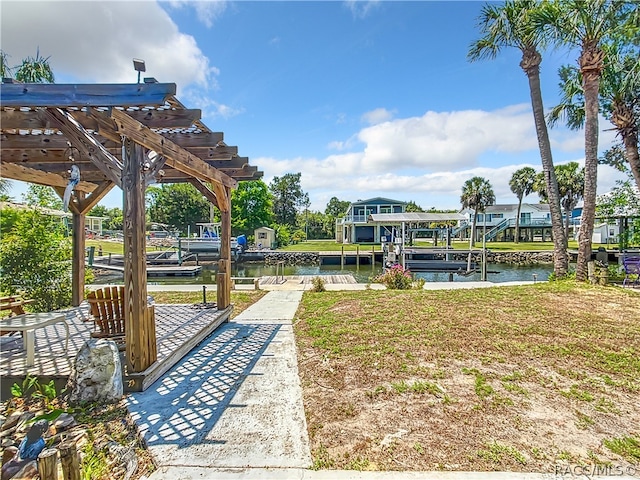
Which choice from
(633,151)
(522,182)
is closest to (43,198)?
(633,151)

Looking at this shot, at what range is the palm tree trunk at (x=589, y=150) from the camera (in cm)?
946

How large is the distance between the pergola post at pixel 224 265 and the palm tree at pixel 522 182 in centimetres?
4172

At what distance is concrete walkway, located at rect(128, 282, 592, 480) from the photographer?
2.27 metres

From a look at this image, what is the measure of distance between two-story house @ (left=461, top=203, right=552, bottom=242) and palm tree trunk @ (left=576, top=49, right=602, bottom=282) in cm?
3004

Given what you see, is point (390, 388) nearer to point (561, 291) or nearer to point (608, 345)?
point (608, 345)

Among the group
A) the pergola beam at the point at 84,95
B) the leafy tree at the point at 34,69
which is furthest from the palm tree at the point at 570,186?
the leafy tree at the point at 34,69

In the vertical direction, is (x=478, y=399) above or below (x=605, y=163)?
below

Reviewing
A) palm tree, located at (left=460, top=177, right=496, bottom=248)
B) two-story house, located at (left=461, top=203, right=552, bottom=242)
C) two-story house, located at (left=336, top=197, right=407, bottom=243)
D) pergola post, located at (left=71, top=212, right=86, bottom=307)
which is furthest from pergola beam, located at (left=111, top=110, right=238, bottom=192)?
two-story house, located at (left=461, top=203, right=552, bottom=242)

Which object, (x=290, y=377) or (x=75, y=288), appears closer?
(x=290, y=377)

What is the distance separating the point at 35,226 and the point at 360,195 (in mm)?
47015

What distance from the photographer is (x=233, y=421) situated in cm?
297

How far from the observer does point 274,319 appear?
22.9 feet

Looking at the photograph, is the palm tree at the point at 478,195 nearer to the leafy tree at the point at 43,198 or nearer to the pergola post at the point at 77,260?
the leafy tree at the point at 43,198

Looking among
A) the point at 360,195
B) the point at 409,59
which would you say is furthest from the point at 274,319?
the point at 360,195
